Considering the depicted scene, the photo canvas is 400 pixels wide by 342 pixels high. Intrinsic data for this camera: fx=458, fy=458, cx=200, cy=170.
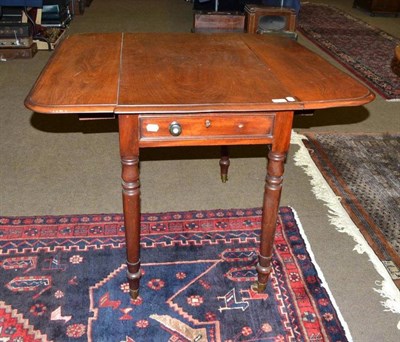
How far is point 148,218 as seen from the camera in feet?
6.87

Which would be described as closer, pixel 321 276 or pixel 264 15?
pixel 321 276

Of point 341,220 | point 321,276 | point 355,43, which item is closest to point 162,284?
point 321,276

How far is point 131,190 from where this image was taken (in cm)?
140

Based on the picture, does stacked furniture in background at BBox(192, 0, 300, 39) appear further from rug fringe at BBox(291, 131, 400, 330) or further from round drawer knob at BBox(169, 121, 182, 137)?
round drawer knob at BBox(169, 121, 182, 137)

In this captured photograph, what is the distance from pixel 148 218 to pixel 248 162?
0.79 metres

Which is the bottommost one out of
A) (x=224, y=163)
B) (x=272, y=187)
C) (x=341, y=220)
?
(x=341, y=220)

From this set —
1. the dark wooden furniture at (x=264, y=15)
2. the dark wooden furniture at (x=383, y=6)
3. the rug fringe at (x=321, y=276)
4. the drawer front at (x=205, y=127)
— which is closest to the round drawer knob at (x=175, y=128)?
the drawer front at (x=205, y=127)

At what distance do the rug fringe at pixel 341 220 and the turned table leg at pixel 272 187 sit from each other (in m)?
0.48

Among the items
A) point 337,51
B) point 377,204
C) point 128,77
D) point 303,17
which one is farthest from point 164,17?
point 128,77

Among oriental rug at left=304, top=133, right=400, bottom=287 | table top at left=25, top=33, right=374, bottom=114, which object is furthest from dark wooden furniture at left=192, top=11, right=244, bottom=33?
table top at left=25, top=33, right=374, bottom=114

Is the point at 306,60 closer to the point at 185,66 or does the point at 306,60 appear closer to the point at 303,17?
the point at 185,66

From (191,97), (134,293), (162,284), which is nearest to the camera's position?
(191,97)

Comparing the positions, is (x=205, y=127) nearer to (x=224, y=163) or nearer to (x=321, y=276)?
(x=321, y=276)

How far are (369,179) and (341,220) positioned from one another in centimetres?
49
